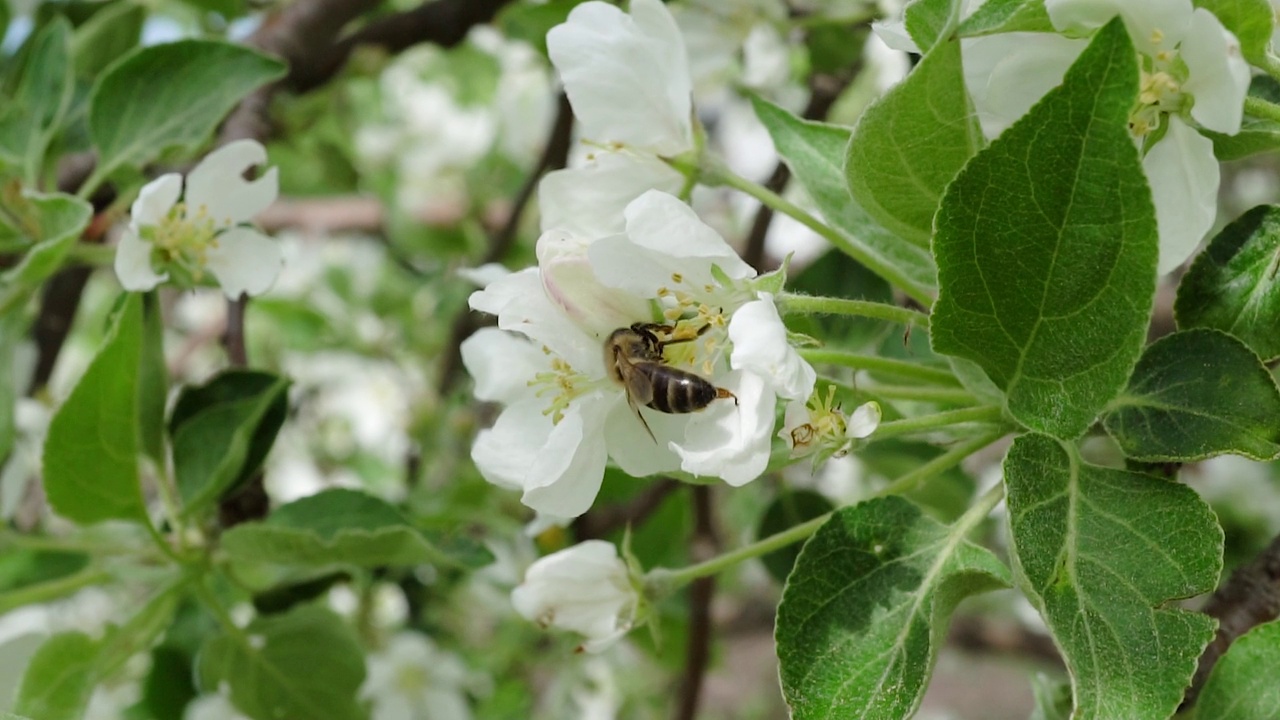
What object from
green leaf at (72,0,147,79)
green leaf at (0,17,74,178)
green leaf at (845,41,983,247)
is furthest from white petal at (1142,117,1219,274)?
green leaf at (72,0,147,79)

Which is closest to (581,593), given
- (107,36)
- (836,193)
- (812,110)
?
(836,193)

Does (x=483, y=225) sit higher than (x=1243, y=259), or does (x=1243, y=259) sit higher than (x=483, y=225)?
(x=1243, y=259)

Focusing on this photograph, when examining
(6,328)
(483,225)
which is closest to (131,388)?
(6,328)

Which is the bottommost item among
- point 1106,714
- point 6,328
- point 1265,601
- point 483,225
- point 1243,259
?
point 483,225

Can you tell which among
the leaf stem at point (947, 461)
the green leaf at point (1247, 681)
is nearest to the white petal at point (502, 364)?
the leaf stem at point (947, 461)

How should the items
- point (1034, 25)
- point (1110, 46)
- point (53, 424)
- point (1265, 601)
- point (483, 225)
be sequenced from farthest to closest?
point (483, 225) < point (53, 424) < point (1265, 601) < point (1034, 25) < point (1110, 46)

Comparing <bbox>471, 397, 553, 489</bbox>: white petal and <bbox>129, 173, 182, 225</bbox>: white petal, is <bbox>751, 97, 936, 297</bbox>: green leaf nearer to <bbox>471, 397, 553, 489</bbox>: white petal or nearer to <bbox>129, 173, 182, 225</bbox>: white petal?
<bbox>471, 397, 553, 489</bbox>: white petal

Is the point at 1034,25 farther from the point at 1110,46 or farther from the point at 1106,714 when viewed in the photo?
the point at 1106,714
